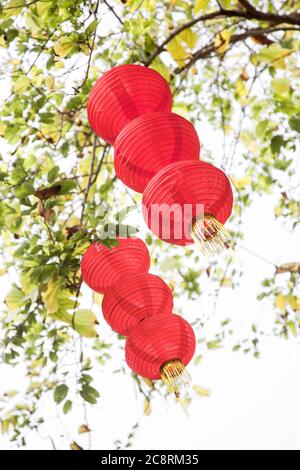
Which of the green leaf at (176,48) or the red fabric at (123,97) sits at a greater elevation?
the green leaf at (176,48)

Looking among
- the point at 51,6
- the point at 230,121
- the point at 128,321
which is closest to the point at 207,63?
the point at 230,121

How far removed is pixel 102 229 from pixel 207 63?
1.66m

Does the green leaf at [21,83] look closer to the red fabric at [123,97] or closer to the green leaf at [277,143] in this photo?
the red fabric at [123,97]

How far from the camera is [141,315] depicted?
0.87 metres

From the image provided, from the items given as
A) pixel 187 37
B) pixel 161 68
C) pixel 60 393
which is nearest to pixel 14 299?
pixel 60 393

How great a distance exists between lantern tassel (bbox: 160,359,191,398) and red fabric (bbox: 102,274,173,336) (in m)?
0.10

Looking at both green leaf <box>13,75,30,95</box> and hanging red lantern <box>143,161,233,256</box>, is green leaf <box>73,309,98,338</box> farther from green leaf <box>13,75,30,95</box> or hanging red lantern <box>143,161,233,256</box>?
green leaf <box>13,75,30,95</box>

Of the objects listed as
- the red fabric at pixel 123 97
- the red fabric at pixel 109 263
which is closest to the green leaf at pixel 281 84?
A: the red fabric at pixel 123 97

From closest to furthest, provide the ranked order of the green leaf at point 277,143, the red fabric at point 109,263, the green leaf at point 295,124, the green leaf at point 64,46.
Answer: the red fabric at point 109,263 → the green leaf at point 64,46 → the green leaf at point 295,124 → the green leaf at point 277,143

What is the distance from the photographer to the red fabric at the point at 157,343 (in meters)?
0.82

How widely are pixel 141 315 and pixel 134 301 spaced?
0.10ft

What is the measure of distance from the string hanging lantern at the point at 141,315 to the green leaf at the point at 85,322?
10cm

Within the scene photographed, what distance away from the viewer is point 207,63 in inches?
89.9

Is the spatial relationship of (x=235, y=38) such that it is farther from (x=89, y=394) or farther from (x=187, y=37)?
(x=89, y=394)
